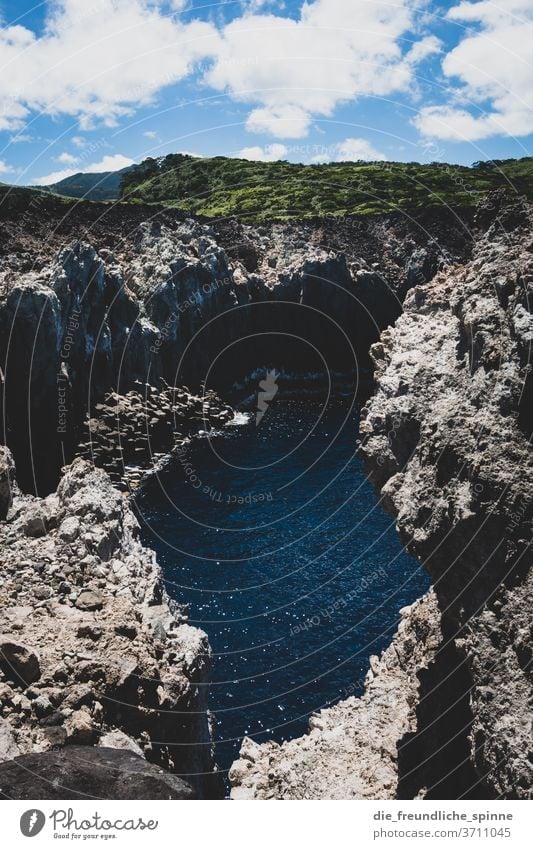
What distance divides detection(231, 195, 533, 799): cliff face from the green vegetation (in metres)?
115

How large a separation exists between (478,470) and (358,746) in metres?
16.6

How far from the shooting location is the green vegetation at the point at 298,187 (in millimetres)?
139875

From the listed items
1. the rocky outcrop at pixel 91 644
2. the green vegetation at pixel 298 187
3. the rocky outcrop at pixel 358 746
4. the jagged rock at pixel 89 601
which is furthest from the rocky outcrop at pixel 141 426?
the green vegetation at pixel 298 187

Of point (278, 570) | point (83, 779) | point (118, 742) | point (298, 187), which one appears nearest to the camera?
point (83, 779)

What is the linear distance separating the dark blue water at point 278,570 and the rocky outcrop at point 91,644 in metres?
14.0

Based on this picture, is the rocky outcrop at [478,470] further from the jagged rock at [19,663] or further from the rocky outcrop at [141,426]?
the rocky outcrop at [141,426]

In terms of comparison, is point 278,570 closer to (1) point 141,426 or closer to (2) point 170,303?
(1) point 141,426

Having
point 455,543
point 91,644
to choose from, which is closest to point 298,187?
point 455,543

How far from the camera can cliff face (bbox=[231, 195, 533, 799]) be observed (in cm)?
1758

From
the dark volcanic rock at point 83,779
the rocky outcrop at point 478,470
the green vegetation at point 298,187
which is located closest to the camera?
the dark volcanic rock at point 83,779

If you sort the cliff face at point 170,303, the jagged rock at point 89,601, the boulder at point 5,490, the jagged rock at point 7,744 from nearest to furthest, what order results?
the jagged rock at point 7,744
the jagged rock at point 89,601
the boulder at point 5,490
the cliff face at point 170,303

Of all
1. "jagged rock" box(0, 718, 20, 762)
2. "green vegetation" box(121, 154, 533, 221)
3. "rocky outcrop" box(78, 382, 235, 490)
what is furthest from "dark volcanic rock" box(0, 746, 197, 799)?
"green vegetation" box(121, 154, 533, 221)

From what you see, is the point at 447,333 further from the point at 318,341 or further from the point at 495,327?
the point at 318,341

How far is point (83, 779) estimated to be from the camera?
1472 cm
